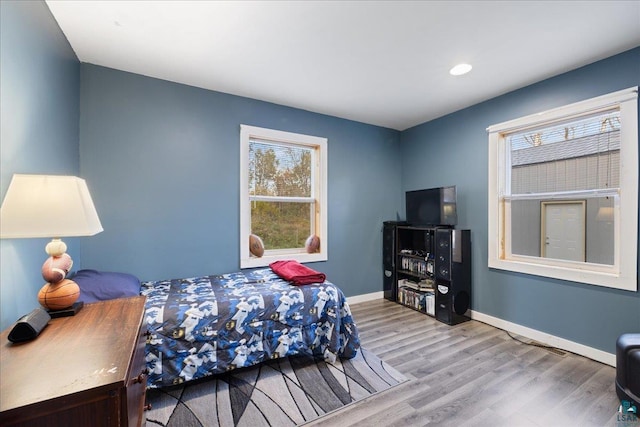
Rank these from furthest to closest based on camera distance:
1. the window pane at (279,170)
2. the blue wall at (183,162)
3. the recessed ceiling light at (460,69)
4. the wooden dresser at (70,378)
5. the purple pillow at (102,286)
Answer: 1. the window pane at (279,170)
2. the recessed ceiling light at (460,69)
3. the purple pillow at (102,286)
4. the blue wall at (183,162)
5. the wooden dresser at (70,378)

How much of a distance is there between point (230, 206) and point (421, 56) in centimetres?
240

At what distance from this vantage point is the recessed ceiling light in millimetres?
2523

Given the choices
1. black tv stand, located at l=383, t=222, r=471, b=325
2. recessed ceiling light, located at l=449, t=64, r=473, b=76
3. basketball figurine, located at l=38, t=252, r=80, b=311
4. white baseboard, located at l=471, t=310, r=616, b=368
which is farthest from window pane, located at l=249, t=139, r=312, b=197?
white baseboard, located at l=471, t=310, r=616, b=368

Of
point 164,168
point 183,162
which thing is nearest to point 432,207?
point 183,162

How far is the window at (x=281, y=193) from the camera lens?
3.22 m

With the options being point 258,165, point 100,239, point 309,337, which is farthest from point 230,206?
point 309,337

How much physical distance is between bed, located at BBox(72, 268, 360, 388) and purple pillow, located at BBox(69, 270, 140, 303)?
13 mm

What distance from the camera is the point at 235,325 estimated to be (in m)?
2.10

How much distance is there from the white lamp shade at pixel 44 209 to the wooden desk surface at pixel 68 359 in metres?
0.40

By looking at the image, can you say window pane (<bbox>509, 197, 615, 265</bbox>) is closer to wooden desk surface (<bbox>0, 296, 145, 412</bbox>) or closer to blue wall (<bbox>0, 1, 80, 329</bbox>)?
wooden desk surface (<bbox>0, 296, 145, 412</bbox>)

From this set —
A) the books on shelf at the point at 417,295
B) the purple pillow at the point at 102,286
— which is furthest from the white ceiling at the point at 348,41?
the books on shelf at the point at 417,295

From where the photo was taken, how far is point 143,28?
79.6 inches

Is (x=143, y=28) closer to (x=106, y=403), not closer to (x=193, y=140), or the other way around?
(x=193, y=140)

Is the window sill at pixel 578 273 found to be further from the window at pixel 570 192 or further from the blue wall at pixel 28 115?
the blue wall at pixel 28 115
